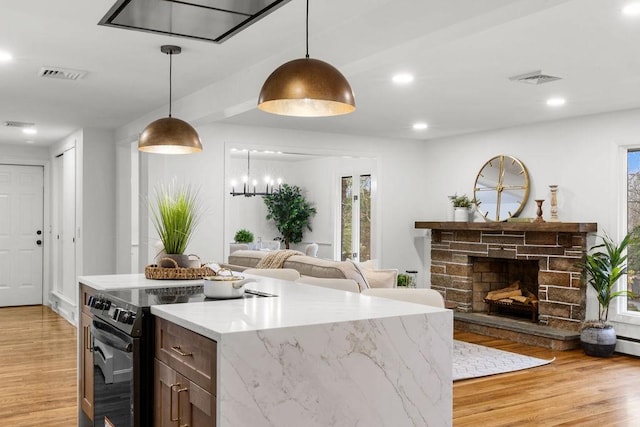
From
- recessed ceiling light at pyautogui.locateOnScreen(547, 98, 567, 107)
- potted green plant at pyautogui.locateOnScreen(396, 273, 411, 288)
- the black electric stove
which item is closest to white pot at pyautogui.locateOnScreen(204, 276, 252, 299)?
the black electric stove

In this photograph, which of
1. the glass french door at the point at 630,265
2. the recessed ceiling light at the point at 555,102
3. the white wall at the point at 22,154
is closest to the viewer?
the recessed ceiling light at the point at 555,102

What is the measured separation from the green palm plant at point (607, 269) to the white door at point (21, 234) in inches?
297

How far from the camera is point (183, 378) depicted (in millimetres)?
2246

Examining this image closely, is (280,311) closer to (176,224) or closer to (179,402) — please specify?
(179,402)

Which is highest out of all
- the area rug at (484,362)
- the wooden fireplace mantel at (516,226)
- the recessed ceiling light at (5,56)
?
the recessed ceiling light at (5,56)

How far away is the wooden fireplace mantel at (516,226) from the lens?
6.15 metres

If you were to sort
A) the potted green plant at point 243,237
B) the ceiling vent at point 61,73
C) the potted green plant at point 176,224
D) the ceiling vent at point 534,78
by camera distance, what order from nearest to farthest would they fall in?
1. the potted green plant at point 176,224
2. the ceiling vent at point 61,73
3. the ceiling vent at point 534,78
4. the potted green plant at point 243,237

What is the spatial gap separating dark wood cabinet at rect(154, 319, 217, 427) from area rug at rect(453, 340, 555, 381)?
3046 millimetres

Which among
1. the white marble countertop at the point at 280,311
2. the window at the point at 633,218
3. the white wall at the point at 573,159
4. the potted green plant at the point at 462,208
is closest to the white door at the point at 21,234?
the potted green plant at the point at 462,208

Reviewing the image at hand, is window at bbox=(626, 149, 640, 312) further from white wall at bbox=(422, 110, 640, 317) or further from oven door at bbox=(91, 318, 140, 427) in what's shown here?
oven door at bbox=(91, 318, 140, 427)

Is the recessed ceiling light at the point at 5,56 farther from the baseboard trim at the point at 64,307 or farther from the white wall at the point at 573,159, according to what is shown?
the white wall at the point at 573,159

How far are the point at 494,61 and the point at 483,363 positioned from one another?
8.76 ft

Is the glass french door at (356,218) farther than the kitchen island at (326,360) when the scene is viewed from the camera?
Yes

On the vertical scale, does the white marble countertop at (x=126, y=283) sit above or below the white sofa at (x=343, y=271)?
above
